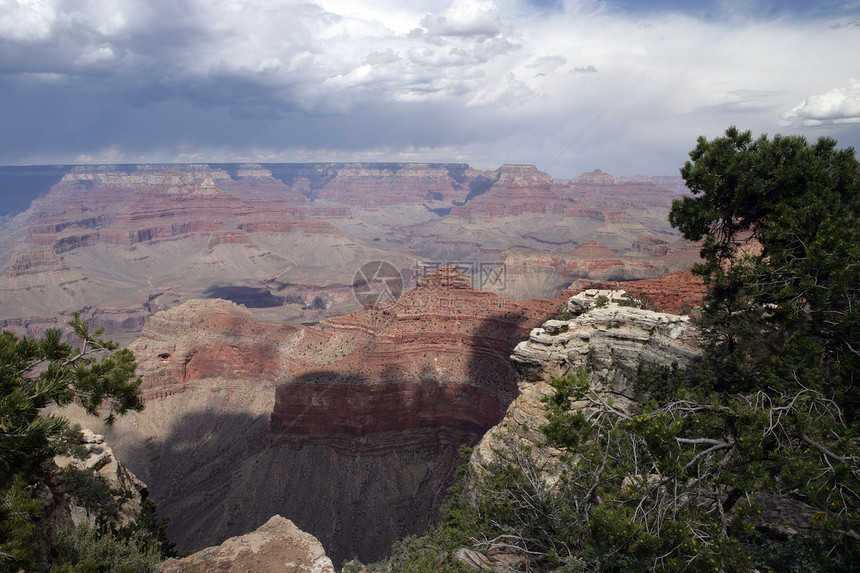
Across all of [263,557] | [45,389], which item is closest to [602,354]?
[263,557]

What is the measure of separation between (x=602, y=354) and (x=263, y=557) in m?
16.8

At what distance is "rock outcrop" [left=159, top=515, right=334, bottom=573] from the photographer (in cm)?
1394

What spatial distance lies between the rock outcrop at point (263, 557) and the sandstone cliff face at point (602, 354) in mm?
8384

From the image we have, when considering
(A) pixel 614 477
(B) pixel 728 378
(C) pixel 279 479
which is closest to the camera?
(A) pixel 614 477

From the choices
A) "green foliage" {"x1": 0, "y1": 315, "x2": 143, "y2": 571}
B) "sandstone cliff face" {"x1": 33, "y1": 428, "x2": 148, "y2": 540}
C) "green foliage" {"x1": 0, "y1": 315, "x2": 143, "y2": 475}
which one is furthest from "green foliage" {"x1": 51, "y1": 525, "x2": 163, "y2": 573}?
"green foliage" {"x1": 0, "y1": 315, "x2": 143, "y2": 475}

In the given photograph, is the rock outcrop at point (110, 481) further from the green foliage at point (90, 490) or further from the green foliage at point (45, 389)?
the green foliage at point (45, 389)

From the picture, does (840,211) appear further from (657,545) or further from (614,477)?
(657,545)

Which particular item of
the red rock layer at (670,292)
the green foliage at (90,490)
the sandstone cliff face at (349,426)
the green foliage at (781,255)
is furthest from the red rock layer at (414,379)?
the green foliage at (90,490)

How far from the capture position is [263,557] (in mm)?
14742

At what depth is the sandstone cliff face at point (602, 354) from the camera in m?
20.9

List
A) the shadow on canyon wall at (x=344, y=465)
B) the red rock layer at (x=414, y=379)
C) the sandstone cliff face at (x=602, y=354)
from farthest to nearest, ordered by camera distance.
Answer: the red rock layer at (x=414, y=379) → the shadow on canyon wall at (x=344, y=465) → the sandstone cliff face at (x=602, y=354)

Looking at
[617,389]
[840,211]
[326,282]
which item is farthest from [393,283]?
[840,211]

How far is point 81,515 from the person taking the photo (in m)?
14.1

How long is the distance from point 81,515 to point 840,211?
25.4 metres
